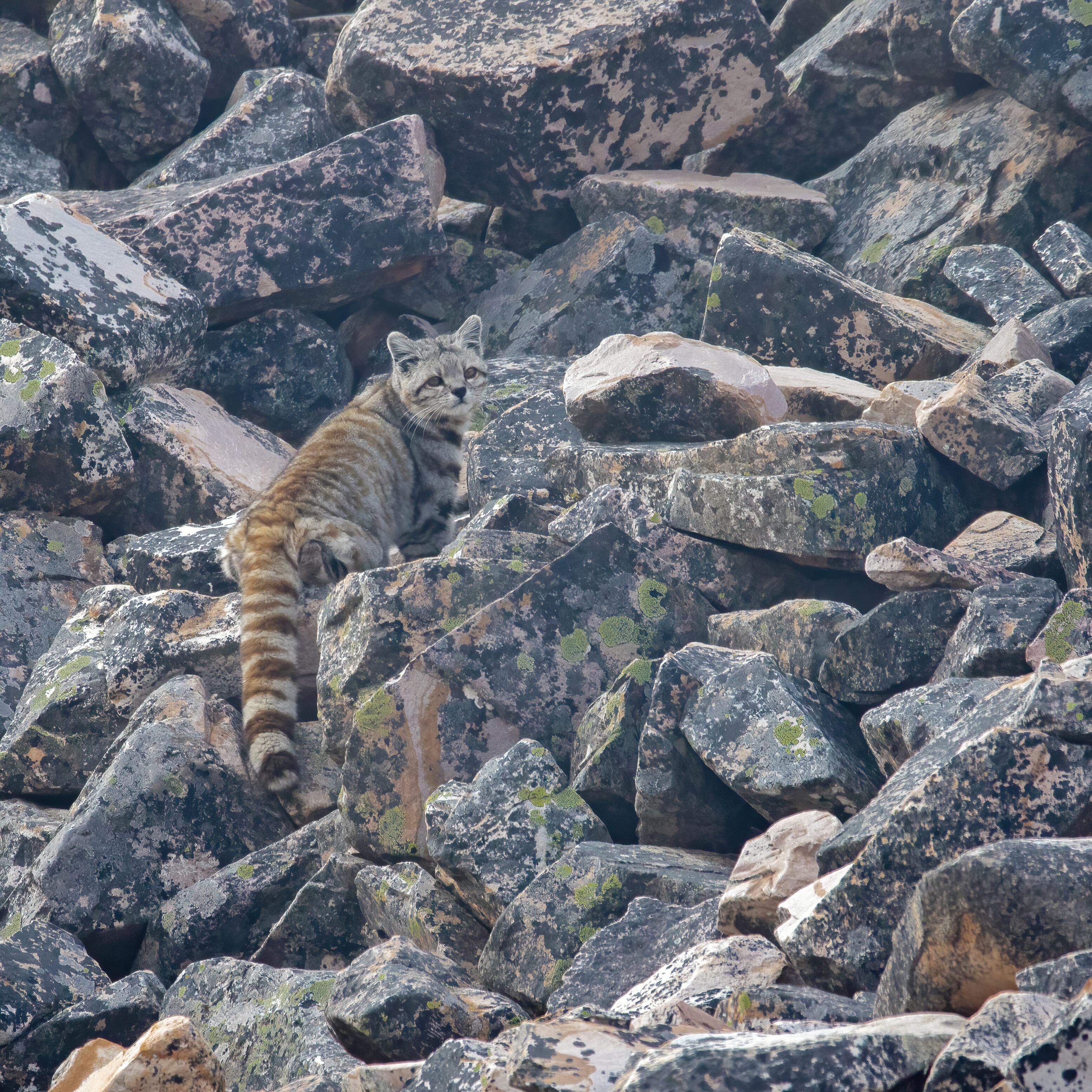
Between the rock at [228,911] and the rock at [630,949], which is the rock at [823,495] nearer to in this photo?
the rock at [630,949]

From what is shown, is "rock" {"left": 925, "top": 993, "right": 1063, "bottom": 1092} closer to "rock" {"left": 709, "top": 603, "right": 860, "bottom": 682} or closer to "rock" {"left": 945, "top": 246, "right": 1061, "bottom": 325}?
"rock" {"left": 709, "top": 603, "right": 860, "bottom": 682}

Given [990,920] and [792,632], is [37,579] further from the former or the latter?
[990,920]

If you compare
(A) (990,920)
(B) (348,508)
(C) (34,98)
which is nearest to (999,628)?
(A) (990,920)

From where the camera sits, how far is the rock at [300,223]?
27.3 ft

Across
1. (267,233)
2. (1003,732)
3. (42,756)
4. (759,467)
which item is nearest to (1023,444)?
→ (759,467)

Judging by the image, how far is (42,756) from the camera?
5719 millimetres

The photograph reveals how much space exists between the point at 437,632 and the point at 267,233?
4682mm

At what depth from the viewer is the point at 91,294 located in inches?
298

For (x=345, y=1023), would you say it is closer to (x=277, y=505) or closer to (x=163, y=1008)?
(x=163, y=1008)

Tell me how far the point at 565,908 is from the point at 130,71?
28.4ft

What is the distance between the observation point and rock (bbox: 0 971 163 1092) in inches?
143

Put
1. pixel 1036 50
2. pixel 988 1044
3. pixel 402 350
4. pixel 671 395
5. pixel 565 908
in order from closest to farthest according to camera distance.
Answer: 1. pixel 988 1044
2. pixel 565 908
3. pixel 671 395
4. pixel 1036 50
5. pixel 402 350

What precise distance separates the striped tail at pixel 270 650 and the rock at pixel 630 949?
2275 millimetres

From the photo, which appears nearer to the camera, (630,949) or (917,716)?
(630,949)
